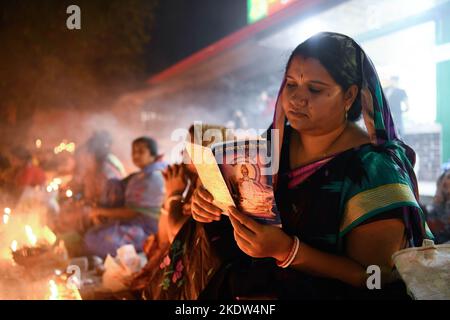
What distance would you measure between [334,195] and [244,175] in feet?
1.28

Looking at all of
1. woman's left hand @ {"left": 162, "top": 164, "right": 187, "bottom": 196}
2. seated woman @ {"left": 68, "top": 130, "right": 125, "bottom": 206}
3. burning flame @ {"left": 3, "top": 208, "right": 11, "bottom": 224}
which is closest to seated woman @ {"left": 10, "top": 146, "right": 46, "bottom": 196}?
seated woman @ {"left": 68, "top": 130, "right": 125, "bottom": 206}

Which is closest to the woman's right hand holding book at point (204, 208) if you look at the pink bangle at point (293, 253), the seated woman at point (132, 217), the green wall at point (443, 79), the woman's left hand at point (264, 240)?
the woman's left hand at point (264, 240)

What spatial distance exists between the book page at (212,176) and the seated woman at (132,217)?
9.24 feet

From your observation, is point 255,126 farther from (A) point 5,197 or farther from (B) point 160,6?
(B) point 160,6

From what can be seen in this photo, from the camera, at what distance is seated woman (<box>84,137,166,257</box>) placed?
14.8 feet

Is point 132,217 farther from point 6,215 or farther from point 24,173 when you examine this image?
point 24,173

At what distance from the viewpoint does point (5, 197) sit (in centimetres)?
543

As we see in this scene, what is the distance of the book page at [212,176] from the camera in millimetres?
1750

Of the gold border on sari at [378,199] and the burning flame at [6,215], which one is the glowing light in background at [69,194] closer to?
the burning flame at [6,215]

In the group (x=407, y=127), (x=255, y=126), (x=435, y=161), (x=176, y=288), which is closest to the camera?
(x=176, y=288)

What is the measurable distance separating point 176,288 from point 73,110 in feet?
35.1

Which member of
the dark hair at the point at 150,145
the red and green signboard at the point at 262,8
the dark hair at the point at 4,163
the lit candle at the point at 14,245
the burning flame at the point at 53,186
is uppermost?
the red and green signboard at the point at 262,8

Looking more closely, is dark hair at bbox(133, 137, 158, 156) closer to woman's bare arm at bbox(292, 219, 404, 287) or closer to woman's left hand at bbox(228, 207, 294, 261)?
woman's left hand at bbox(228, 207, 294, 261)
